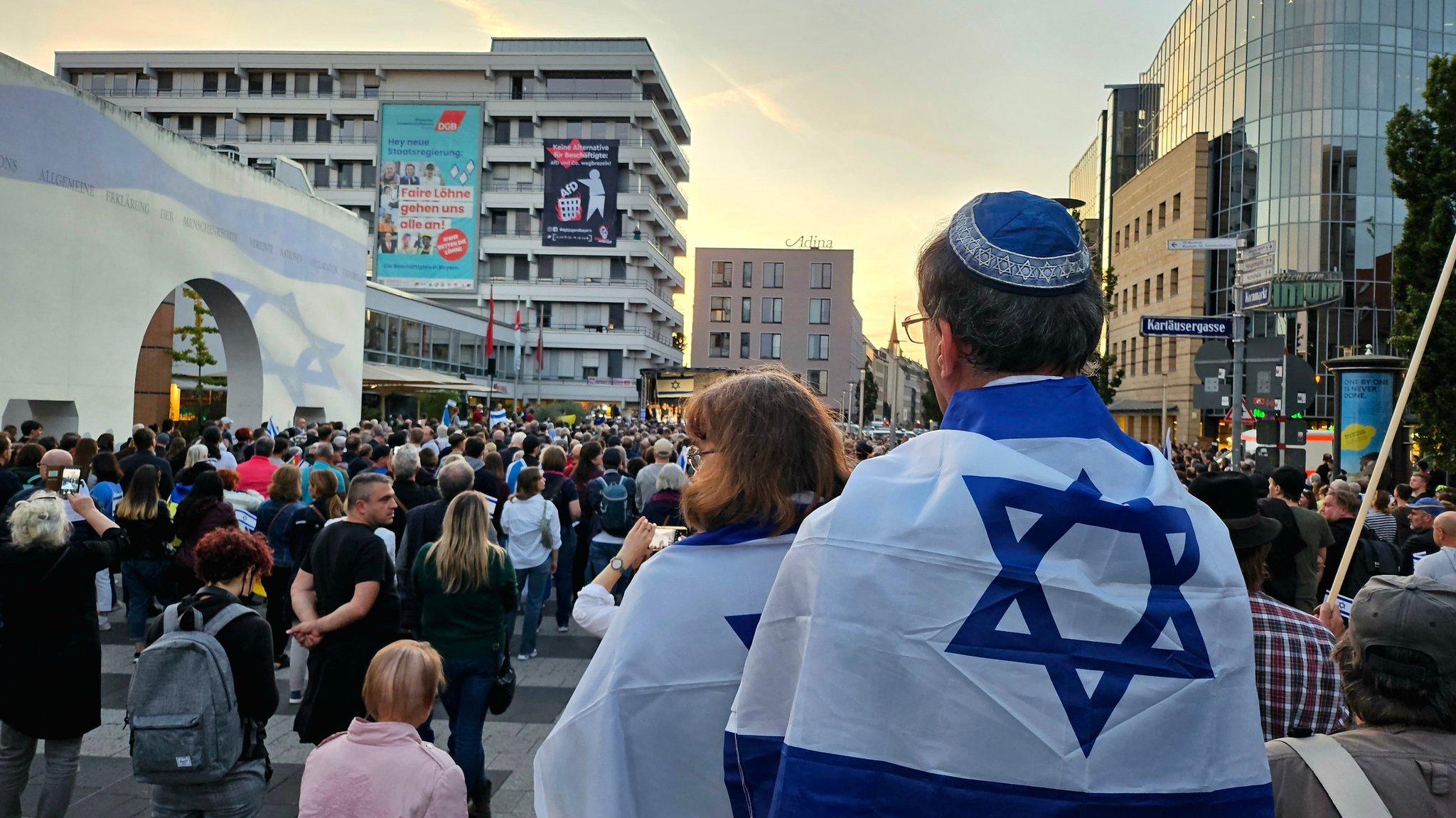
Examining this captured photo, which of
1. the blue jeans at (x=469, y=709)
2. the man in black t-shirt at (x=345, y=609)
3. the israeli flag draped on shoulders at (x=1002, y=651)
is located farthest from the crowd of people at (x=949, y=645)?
the blue jeans at (x=469, y=709)

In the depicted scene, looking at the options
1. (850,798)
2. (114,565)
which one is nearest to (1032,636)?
(850,798)

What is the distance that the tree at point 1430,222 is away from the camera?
15422mm

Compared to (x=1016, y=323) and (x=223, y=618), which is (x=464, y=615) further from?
(x=1016, y=323)

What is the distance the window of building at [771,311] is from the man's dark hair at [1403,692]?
2960 inches

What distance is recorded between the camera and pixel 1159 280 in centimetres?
4875

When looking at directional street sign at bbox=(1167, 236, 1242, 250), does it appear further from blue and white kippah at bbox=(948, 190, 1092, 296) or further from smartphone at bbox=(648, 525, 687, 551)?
blue and white kippah at bbox=(948, 190, 1092, 296)

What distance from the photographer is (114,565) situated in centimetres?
561

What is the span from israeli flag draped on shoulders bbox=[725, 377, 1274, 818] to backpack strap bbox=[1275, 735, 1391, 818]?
1.03 meters

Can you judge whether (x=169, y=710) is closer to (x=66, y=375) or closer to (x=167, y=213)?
(x=66, y=375)

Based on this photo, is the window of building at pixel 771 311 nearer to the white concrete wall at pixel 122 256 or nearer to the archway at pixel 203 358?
the archway at pixel 203 358

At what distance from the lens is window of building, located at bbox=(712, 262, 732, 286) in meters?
77.6

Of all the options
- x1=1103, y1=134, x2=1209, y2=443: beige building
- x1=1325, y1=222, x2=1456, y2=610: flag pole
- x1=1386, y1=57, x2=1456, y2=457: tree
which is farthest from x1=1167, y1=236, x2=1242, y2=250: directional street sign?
x1=1103, y1=134, x2=1209, y2=443: beige building

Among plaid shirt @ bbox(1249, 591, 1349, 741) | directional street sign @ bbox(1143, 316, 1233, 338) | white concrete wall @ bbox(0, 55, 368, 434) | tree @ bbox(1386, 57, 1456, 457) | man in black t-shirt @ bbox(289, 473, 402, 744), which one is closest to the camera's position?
plaid shirt @ bbox(1249, 591, 1349, 741)

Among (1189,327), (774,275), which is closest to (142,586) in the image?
(1189,327)
